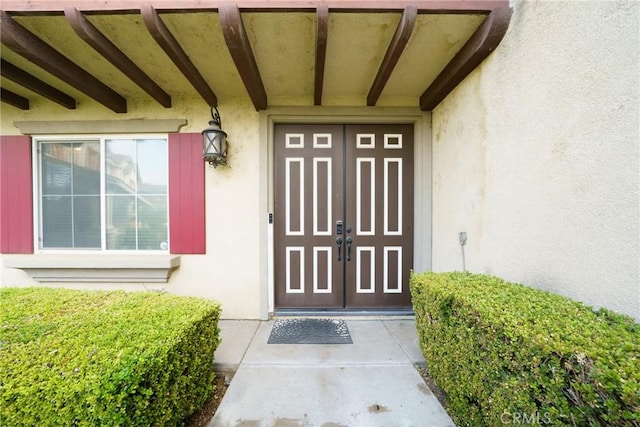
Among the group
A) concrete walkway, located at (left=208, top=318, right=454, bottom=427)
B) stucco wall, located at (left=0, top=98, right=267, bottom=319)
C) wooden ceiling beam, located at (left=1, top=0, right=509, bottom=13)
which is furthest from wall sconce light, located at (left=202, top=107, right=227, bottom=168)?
concrete walkway, located at (left=208, top=318, right=454, bottom=427)

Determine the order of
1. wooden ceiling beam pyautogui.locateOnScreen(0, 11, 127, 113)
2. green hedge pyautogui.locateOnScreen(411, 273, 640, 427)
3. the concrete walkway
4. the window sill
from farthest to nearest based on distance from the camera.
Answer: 1. the window sill
2. wooden ceiling beam pyautogui.locateOnScreen(0, 11, 127, 113)
3. the concrete walkway
4. green hedge pyautogui.locateOnScreen(411, 273, 640, 427)

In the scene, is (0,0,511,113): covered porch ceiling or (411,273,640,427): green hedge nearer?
(411,273,640,427): green hedge

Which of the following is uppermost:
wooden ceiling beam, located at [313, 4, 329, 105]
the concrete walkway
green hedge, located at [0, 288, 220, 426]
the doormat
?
wooden ceiling beam, located at [313, 4, 329, 105]

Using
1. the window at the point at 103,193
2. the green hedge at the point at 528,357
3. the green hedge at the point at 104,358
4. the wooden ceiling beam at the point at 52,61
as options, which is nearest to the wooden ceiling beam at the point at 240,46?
the window at the point at 103,193

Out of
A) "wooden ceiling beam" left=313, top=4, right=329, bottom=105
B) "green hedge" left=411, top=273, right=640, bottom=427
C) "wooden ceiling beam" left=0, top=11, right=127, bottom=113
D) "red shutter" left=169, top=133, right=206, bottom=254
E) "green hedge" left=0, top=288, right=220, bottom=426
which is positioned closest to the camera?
"green hedge" left=411, top=273, right=640, bottom=427

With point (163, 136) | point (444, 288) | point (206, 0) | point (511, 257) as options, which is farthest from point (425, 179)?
point (163, 136)

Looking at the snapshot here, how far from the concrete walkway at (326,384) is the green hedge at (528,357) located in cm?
30

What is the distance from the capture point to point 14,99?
2873mm

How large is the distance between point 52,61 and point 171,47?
1.18m

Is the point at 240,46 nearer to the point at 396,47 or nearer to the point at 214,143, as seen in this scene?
the point at 214,143

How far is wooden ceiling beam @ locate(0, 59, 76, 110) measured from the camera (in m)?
2.36

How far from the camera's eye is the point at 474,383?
1.43 m

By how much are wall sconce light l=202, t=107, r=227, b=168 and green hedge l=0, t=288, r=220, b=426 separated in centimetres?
159

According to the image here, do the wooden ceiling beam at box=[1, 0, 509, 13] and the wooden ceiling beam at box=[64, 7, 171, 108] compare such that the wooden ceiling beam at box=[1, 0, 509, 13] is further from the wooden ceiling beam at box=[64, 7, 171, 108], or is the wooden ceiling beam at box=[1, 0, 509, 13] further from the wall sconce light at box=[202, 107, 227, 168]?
the wall sconce light at box=[202, 107, 227, 168]
